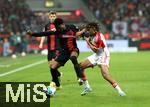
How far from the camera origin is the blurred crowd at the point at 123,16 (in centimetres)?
4703

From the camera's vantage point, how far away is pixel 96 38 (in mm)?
14492

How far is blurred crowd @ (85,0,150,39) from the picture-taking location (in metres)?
47.0

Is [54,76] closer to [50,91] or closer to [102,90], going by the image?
[50,91]

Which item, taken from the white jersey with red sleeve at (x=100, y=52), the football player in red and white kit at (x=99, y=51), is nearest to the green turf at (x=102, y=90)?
the football player in red and white kit at (x=99, y=51)

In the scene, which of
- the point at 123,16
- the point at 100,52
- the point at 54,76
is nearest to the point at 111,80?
the point at 100,52

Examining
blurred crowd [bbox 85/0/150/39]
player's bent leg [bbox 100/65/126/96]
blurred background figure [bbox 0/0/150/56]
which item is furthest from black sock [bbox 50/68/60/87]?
blurred crowd [bbox 85/0/150/39]

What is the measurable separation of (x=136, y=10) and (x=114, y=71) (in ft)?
90.2

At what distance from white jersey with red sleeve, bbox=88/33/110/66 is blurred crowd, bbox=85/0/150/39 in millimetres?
30745

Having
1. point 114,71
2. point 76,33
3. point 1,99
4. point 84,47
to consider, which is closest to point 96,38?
point 76,33

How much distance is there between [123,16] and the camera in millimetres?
49562

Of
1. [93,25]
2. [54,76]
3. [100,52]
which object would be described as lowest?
[54,76]

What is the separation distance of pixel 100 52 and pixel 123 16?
35207 millimetres

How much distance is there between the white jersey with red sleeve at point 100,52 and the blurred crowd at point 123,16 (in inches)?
1210

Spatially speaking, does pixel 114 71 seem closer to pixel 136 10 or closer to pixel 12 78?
pixel 12 78
